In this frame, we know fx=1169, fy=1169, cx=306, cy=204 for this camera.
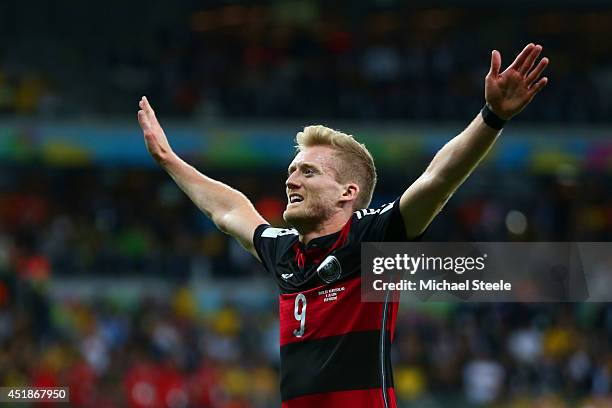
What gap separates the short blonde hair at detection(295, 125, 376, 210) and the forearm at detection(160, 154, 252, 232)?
2.54 feet

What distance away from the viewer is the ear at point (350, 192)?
14.8 ft

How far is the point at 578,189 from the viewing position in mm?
19438

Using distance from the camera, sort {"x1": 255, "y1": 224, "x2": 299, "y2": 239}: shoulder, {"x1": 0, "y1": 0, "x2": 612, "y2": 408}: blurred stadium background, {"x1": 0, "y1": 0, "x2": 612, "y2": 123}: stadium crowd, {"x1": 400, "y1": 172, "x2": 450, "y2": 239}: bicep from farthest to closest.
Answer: {"x1": 0, "y1": 0, "x2": 612, "y2": 123}: stadium crowd
{"x1": 0, "y1": 0, "x2": 612, "y2": 408}: blurred stadium background
{"x1": 255, "y1": 224, "x2": 299, "y2": 239}: shoulder
{"x1": 400, "y1": 172, "x2": 450, "y2": 239}: bicep

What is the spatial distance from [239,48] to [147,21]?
6.75ft

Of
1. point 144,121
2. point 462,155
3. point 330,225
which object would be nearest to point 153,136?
point 144,121

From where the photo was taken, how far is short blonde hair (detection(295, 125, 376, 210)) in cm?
455

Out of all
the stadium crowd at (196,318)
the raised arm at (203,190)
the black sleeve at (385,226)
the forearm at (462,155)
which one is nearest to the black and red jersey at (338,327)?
the black sleeve at (385,226)

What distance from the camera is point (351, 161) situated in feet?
15.0

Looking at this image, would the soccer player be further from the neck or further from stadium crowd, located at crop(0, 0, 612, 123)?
stadium crowd, located at crop(0, 0, 612, 123)

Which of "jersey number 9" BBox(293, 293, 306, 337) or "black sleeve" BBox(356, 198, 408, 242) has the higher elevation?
"black sleeve" BBox(356, 198, 408, 242)

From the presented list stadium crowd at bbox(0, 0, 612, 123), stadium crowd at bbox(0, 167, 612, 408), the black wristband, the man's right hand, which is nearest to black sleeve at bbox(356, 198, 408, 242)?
the black wristband

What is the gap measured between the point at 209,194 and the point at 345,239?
3.63 feet

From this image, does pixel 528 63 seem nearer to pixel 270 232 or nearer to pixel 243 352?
pixel 270 232

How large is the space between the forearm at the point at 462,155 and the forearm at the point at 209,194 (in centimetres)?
147
